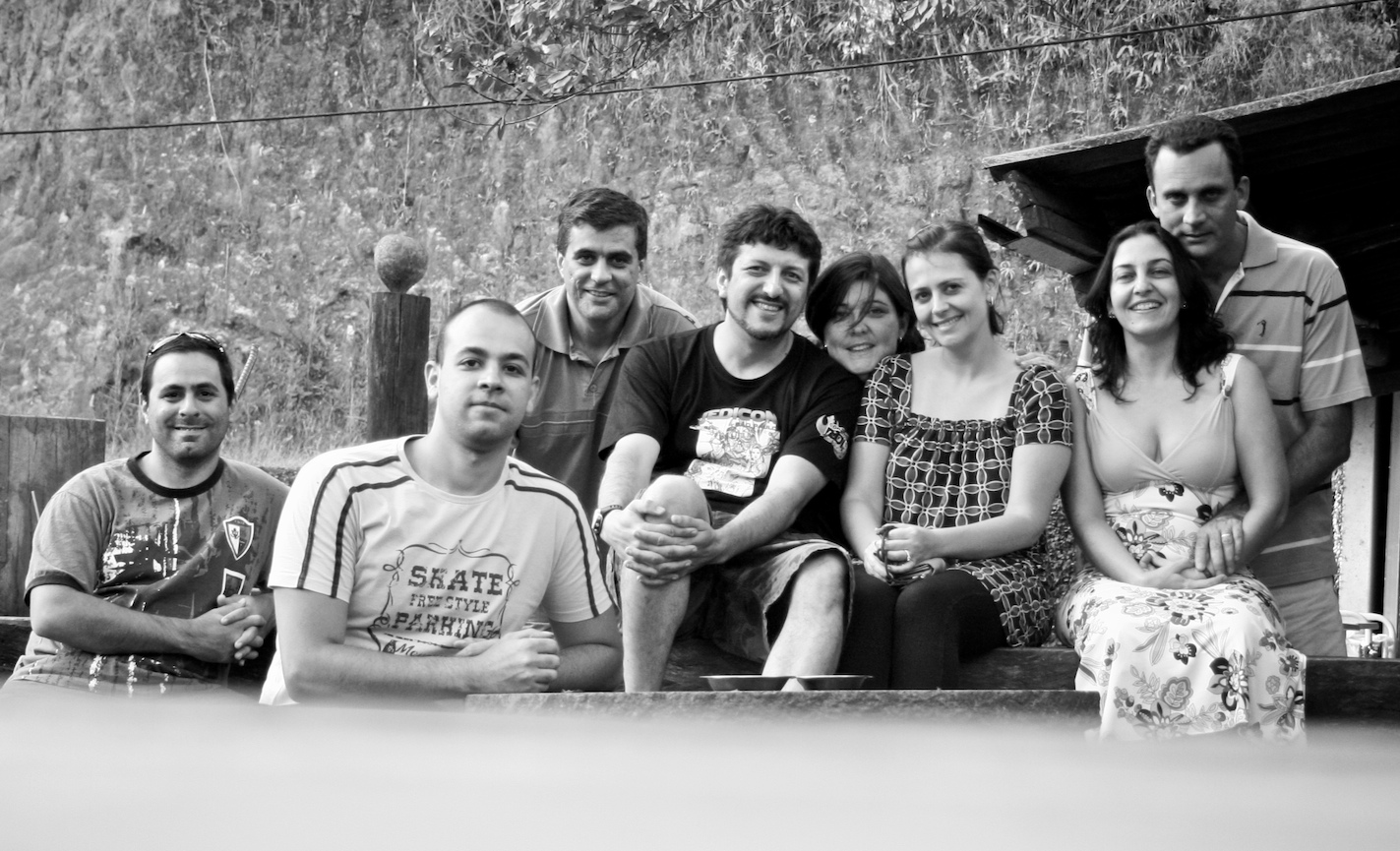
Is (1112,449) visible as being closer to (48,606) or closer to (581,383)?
(581,383)

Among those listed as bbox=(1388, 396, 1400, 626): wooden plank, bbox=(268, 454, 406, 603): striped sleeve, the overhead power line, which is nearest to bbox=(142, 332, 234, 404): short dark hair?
bbox=(268, 454, 406, 603): striped sleeve

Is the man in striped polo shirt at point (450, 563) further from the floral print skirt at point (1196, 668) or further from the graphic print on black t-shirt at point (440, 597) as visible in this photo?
the floral print skirt at point (1196, 668)

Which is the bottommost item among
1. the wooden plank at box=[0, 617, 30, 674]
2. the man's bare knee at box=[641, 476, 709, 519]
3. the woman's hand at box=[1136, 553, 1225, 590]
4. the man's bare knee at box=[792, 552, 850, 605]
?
the wooden plank at box=[0, 617, 30, 674]

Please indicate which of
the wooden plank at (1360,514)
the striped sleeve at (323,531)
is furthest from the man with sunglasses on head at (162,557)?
the wooden plank at (1360,514)

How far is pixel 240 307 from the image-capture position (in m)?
12.2

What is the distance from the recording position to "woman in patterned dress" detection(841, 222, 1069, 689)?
3502mm

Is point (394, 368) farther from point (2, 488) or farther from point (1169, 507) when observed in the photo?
point (1169, 507)

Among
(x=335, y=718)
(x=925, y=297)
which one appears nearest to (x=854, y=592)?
(x=925, y=297)

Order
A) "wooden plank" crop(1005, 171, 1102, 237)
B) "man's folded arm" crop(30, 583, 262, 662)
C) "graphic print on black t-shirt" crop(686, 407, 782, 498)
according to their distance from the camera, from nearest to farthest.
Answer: "man's folded arm" crop(30, 583, 262, 662) < "graphic print on black t-shirt" crop(686, 407, 782, 498) < "wooden plank" crop(1005, 171, 1102, 237)

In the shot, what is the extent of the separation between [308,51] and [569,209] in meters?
8.93

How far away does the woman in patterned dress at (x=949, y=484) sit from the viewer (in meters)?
3.50

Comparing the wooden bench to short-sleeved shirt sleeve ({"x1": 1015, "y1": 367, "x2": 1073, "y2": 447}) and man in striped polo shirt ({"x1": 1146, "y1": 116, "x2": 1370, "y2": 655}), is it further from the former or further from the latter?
short-sleeved shirt sleeve ({"x1": 1015, "y1": 367, "x2": 1073, "y2": 447})

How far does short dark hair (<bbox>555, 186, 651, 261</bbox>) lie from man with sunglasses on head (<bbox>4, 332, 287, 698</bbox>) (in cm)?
118

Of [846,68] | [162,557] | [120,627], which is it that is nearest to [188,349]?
[162,557]
